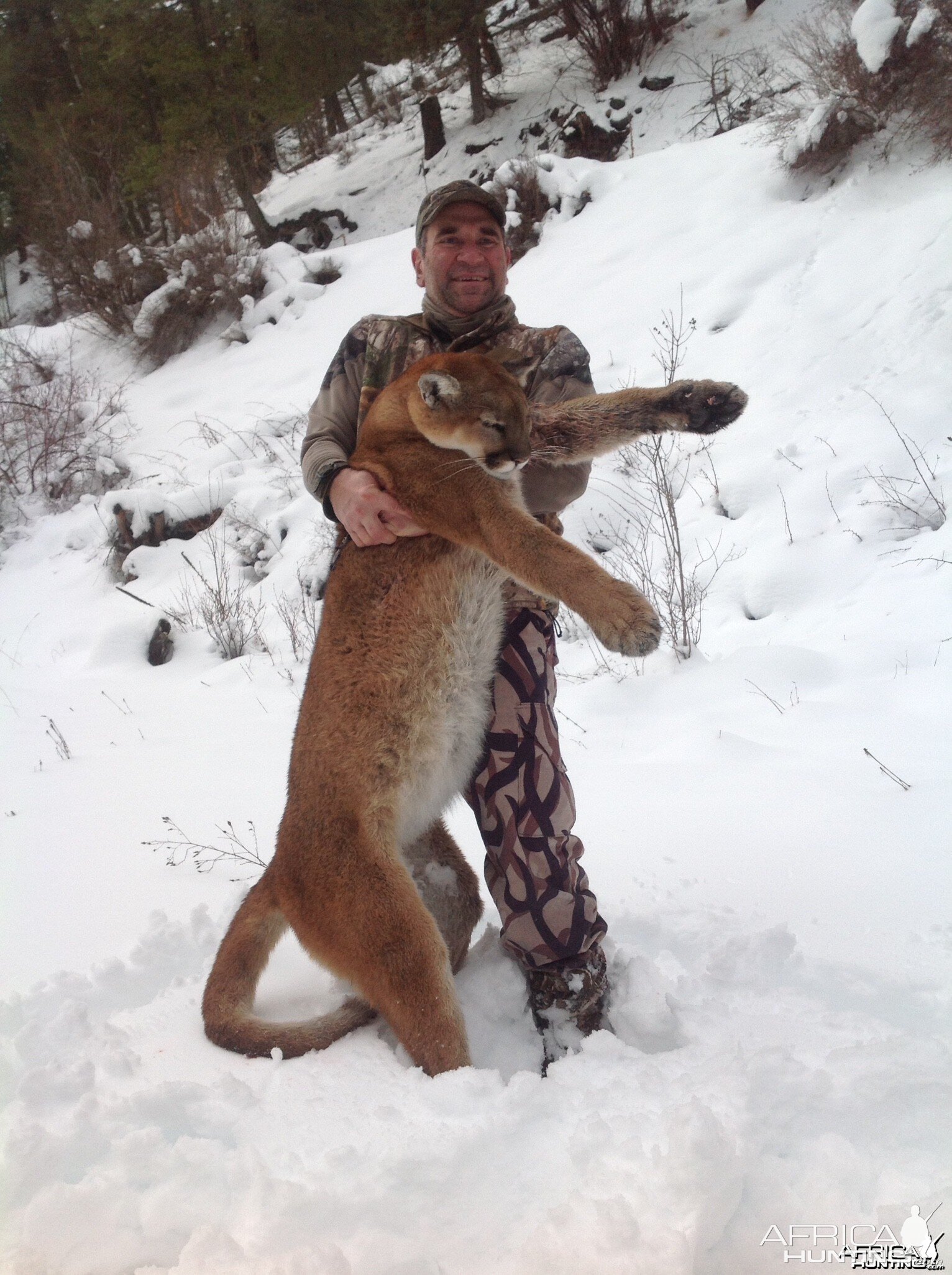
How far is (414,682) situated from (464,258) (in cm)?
147

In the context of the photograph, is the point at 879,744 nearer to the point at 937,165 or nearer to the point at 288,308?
the point at 937,165

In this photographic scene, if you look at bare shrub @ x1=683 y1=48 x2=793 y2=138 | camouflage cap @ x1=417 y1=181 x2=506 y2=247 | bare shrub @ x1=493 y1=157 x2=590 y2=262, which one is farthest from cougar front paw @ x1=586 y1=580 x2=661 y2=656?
bare shrub @ x1=683 y1=48 x2=793 y2=138

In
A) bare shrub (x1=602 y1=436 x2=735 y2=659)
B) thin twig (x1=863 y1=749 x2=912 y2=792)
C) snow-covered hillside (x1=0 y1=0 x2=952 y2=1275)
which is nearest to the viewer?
snow-covered hillside (x1=0 y1=0 x2=952 y2=1275)

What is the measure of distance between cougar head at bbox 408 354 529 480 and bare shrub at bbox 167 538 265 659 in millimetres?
4907

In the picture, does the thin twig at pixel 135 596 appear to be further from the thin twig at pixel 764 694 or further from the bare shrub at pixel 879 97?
the bare shrub at pixel 879 97

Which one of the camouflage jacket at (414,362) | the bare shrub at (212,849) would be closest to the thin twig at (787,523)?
the camouflage jacket at (414,362)

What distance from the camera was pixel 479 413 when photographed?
8.11 ft

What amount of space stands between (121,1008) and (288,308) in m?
13.3

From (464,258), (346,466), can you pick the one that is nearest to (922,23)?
(464,258)

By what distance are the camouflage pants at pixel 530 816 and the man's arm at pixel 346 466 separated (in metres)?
0.52

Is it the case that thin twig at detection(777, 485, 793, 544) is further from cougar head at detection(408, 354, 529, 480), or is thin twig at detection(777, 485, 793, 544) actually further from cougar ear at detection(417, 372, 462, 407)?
cougar ear at detection(417, 372, 462, 407)

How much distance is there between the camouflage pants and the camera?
8.13 feet

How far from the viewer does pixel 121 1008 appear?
254cm

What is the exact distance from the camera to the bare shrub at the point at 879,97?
26.2 feet
